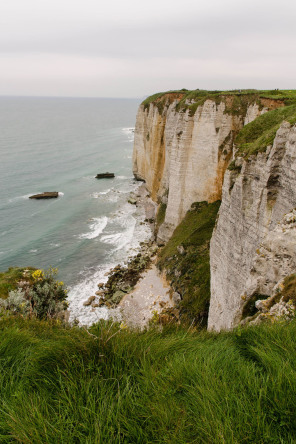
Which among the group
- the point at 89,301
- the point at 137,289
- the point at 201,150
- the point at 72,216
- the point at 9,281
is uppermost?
the point at 201,150

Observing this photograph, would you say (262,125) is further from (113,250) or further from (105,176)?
(105,176)

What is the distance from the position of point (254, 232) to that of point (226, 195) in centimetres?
289

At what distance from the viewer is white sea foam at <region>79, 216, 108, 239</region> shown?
3731 cm

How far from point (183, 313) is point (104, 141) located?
288ft

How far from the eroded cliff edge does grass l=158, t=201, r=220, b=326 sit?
0.09 metres

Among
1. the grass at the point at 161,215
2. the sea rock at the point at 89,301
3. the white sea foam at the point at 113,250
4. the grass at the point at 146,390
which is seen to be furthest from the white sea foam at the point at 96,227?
the grass at the point at 146,390

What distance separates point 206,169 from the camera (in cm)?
2689

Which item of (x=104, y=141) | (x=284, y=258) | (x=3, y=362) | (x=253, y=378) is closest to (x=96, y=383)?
(x=3, y=362)

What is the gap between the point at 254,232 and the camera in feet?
39.9

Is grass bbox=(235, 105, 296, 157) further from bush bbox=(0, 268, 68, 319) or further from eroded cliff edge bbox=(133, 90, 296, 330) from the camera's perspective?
bush bbox=(0, 268, 68, 319)

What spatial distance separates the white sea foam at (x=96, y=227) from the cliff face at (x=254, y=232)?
24.1 m

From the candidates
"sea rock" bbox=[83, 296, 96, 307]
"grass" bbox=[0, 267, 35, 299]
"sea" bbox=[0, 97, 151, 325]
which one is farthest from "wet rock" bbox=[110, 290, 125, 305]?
"grass" bbox=[0, 267, 35, 299]

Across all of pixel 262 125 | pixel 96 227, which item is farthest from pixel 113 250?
pixel 262 125

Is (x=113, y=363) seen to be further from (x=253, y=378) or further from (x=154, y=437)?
(x=253, y=378)
